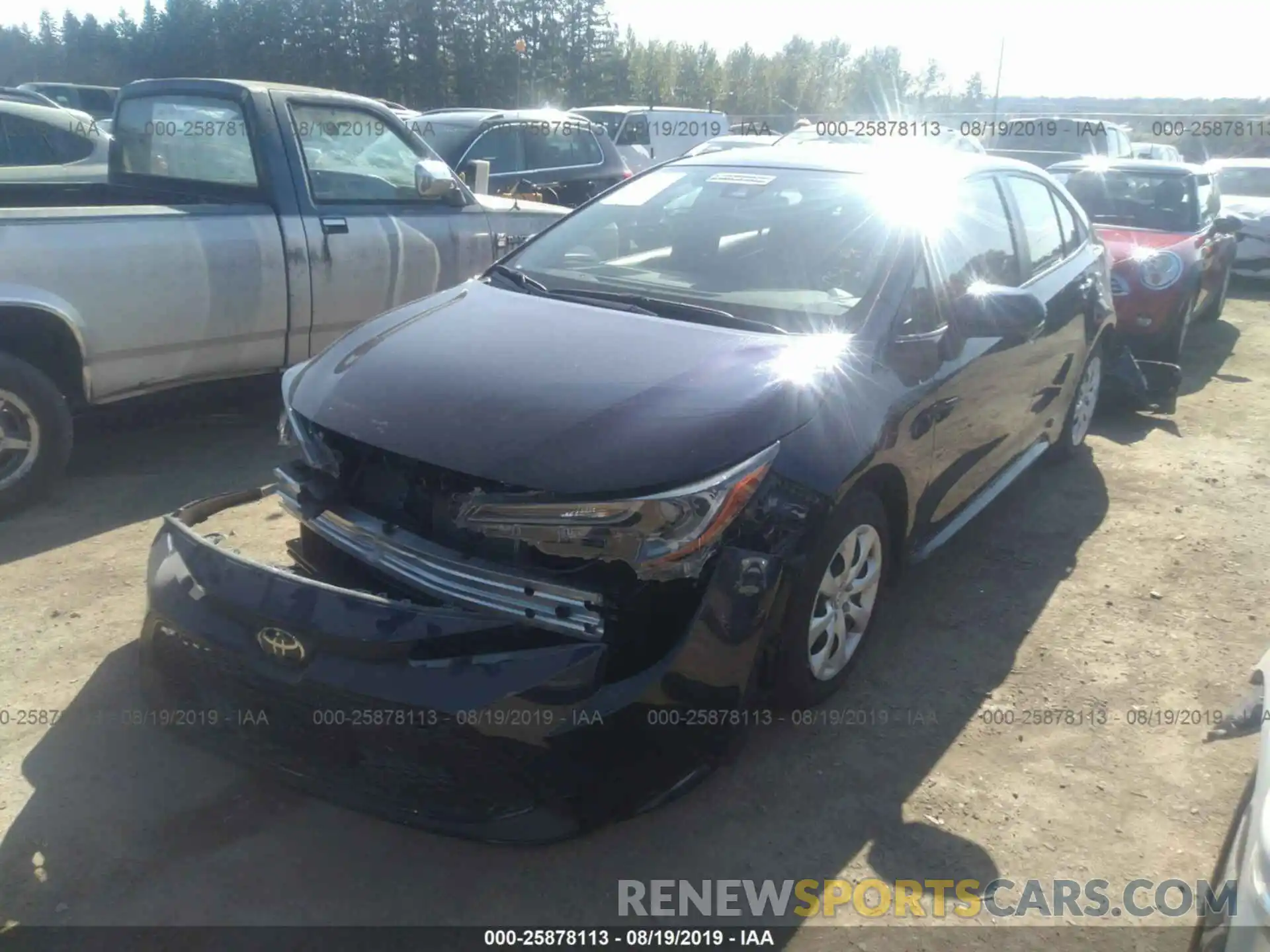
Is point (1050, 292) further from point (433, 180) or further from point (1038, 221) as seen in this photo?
point (433, 180)

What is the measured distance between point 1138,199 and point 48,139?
907 centimetres

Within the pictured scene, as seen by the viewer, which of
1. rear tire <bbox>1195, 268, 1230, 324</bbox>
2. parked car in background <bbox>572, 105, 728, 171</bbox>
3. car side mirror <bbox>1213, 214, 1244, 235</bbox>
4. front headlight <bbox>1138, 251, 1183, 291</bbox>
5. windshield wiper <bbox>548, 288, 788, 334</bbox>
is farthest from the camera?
parked car in background <bbox>572, 105, 728, 171</bbox>

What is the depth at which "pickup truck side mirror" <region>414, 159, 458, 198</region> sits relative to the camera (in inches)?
223

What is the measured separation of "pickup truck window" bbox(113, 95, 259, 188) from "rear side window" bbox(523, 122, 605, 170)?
16.9ft

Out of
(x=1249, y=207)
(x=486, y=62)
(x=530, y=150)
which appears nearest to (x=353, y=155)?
(x=530, y=150)

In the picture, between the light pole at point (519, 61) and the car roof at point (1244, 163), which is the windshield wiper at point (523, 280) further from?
the light pole at point (519, 61)

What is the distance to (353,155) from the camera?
19.0ft

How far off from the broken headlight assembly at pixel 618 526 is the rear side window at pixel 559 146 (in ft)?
28.6

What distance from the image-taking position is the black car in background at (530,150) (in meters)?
10.3

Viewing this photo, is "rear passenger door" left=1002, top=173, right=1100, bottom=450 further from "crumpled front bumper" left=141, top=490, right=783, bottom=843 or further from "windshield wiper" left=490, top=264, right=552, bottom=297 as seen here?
"crumpled front bumper" left=141, top=490, right=783, bottom=843

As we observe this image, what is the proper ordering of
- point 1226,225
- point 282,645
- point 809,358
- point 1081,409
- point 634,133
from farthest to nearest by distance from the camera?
point 634,133
point 1226,225
point 1081,409
point 809,358
point 282,645

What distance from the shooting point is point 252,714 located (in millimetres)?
2631

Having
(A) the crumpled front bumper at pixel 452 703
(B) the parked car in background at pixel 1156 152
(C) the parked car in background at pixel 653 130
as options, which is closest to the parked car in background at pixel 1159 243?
(A) the crumpled front bumper at pixel 452 703

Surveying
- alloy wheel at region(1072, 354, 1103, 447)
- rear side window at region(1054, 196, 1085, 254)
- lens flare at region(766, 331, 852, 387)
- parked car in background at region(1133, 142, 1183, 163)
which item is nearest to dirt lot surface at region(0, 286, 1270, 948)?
alloy wheel at region(1072, 354, 1103, 447)
